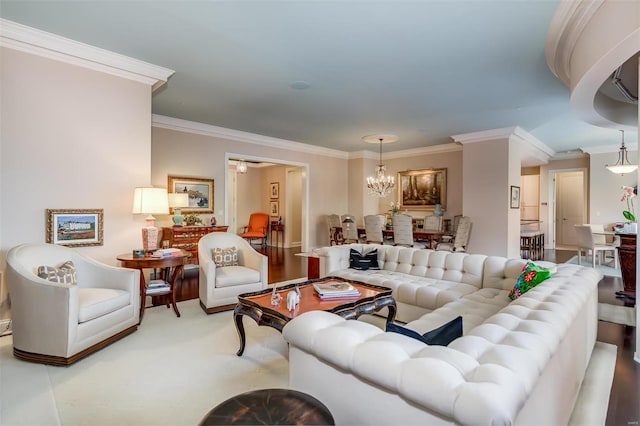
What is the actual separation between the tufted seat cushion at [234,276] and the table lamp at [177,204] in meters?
1.96

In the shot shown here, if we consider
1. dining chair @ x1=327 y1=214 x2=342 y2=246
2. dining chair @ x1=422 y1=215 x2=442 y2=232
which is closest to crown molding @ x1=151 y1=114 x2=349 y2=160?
dining chair @ x1=327 y1=214 x2=342 y2=246

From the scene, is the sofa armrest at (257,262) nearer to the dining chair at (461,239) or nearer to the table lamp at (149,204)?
the table lamp at (149,204)

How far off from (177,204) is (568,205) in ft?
35.5

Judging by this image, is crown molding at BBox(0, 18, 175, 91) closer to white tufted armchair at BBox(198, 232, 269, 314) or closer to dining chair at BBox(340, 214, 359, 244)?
white tufted armchair at BBox(198, 232, 269, 314)

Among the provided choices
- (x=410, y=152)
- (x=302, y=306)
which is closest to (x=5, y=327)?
(x=302, y=306)

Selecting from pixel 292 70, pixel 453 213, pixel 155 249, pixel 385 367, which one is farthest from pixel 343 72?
pixel 453 213

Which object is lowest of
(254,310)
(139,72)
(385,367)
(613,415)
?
(613,415)

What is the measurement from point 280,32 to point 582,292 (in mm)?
3126

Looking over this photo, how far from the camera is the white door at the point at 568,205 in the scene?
31.0ft

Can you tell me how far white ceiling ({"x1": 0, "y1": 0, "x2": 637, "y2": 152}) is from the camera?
266 cm

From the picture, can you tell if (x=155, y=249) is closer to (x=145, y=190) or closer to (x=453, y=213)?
(x=145, y=190)

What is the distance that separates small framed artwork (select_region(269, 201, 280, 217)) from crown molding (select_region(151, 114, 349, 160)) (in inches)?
97.3

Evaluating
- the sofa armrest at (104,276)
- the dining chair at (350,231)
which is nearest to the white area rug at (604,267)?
the dining chair at (350,231)

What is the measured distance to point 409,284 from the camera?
3293 mm
